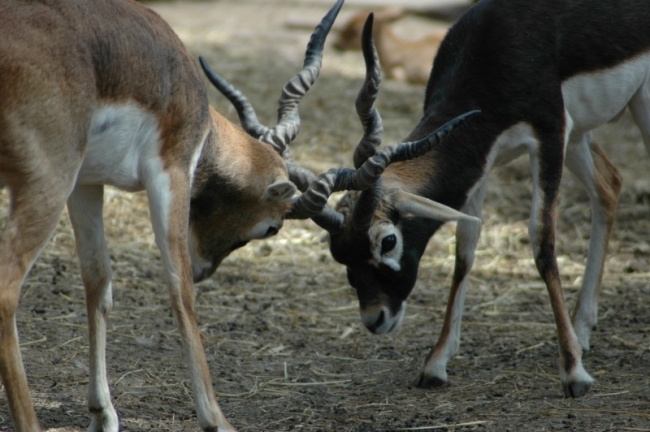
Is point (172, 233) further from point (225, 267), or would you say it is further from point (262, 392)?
point (225, 267)

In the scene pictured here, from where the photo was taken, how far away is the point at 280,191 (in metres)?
5.24

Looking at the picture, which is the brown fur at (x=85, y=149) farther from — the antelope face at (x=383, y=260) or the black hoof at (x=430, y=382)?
the black hoof at (x=430, y=382)

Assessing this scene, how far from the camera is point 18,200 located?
3883 millimetres

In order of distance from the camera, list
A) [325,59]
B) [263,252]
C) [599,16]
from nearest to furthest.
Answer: [599,16] < [263,252] < [325,59]

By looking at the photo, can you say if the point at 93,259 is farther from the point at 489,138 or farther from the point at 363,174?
the point at 489,138

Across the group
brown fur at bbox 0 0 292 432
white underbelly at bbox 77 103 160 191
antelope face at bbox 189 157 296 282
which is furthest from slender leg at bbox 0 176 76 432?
antelope face at bbox 189 157 296 282

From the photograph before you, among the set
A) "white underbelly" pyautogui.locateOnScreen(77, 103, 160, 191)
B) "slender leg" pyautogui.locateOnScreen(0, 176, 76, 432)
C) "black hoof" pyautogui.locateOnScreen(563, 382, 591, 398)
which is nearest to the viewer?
"slender leg" pyautogui.locateOnScreen(0, 176, 76, 432)

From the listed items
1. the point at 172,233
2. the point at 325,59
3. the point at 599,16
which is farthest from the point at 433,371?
the point at 325,59

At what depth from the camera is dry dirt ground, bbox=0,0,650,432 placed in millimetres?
5102

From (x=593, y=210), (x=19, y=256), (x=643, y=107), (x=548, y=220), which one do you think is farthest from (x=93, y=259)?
(x=643, y=107)

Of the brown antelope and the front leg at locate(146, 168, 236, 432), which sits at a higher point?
the front leg at locate(146, 168, 236, 432)

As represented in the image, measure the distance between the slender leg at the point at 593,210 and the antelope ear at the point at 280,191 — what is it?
225 cm

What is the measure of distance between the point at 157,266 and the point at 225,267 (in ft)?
1.93

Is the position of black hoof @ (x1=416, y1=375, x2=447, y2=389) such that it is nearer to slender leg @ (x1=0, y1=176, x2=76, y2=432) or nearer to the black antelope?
the black antelope
